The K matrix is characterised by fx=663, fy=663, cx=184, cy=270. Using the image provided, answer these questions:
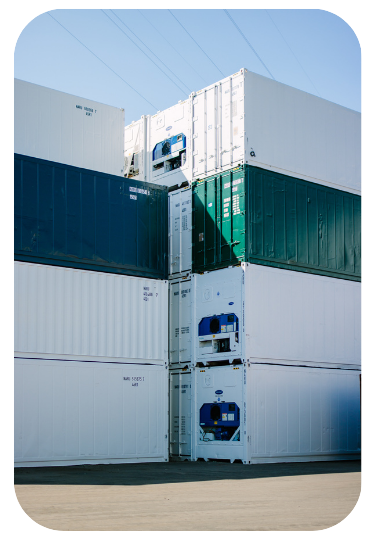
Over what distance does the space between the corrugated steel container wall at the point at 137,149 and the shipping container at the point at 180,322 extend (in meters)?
4.04

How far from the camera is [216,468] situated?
1377cm

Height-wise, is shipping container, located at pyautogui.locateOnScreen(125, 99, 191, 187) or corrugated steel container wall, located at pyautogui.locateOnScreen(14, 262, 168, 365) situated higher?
shipping container, located at pyautogui.locateOnScreen(125, 99, 191, 187)

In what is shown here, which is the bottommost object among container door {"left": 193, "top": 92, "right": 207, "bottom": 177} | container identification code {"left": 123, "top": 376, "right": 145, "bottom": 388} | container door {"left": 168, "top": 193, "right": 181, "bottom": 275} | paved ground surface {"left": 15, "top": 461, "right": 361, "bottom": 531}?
paved ground surface {"left": 15, "top": 461, "right": 361, "bottom": 531}

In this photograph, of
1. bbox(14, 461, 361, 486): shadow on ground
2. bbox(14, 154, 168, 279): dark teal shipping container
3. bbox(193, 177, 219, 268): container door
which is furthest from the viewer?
bbox(193, 177, 219, 268): container door

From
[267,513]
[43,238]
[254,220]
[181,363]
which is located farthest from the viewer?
[181,363]

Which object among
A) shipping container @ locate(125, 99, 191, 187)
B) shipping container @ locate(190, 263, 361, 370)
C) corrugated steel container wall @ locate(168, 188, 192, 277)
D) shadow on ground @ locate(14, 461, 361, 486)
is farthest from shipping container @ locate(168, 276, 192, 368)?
shadow on ground @ locate(14, 461, 361, 486)

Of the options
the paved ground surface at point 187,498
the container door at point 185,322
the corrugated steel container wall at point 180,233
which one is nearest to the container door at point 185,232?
the corrugated steel container wall at point 180,233

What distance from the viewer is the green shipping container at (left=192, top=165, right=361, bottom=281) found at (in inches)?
641

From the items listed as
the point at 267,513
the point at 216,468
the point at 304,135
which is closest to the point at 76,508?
the point at 267,513

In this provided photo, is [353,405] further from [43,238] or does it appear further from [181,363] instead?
[43,238]

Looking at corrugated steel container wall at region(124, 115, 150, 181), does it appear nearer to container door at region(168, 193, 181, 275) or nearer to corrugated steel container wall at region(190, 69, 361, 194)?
container door at region(168, 193, 181, 275)

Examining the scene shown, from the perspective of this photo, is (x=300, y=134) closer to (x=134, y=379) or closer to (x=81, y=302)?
(x=81, y=302)

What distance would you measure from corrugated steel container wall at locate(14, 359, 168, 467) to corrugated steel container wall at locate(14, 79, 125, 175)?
5.81 m

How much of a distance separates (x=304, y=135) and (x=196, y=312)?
18.2 feet
